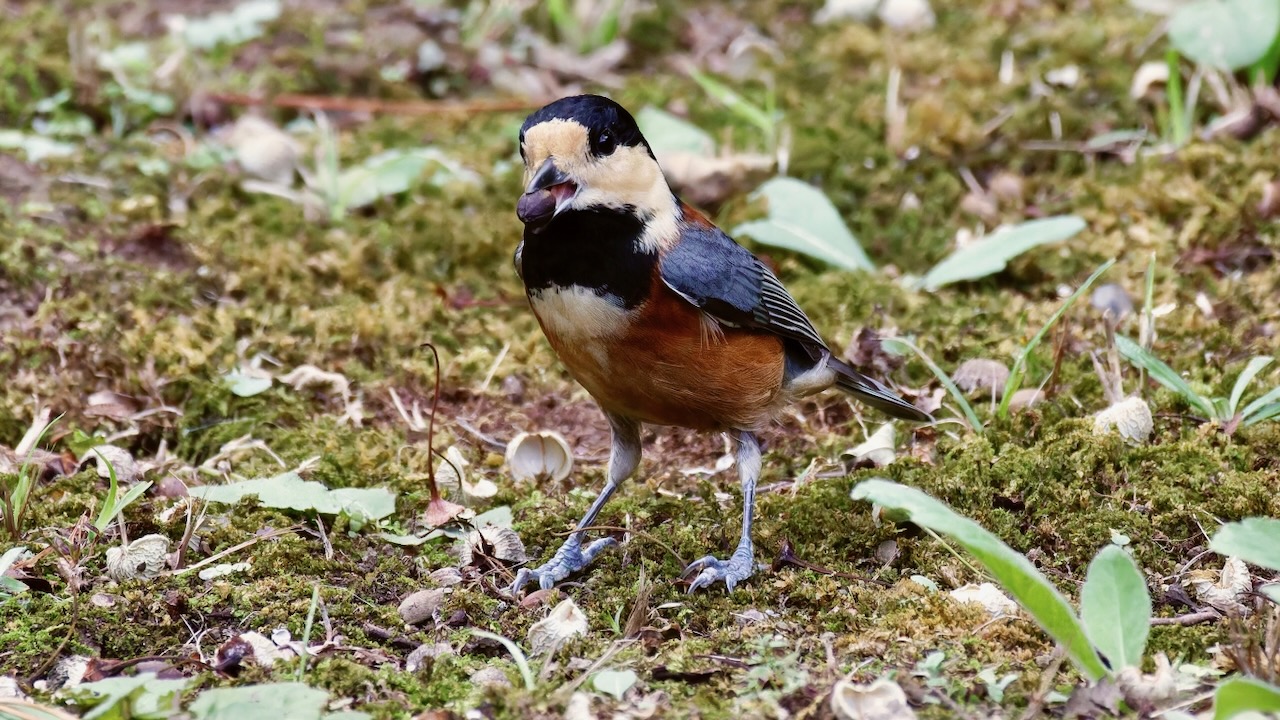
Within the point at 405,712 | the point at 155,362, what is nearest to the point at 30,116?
the point at 155,362

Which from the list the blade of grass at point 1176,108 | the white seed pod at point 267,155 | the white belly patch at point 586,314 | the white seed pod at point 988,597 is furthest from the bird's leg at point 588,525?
the blade of grass at point 1176,108

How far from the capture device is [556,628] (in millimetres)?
3326

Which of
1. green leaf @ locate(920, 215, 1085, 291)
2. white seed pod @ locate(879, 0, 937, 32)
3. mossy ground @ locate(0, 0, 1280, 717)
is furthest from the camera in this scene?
white seed pod @ locate(879, 0, 937, 32)

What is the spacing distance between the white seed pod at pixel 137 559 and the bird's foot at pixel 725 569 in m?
1.41

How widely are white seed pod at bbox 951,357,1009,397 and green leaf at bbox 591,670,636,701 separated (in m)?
2.12

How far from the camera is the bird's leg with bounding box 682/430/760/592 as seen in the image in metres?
3.64

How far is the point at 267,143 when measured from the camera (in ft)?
20.1

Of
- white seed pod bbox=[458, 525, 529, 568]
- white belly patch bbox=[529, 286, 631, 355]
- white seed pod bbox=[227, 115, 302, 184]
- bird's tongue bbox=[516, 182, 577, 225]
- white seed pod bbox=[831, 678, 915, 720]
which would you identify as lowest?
white seed pod bbox=[458, 525, 529, 568]

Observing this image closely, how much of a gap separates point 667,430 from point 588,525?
960 mm

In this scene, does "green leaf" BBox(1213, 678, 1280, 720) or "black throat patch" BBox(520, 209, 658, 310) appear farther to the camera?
"black throat patch" BBox(520, 209, 658, 310)

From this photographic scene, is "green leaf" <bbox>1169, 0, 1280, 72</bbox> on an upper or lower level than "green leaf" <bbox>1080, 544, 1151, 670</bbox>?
upper

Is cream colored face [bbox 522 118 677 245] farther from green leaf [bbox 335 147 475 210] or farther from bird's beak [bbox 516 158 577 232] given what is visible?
green leaf [bbox 335 147 475 210]

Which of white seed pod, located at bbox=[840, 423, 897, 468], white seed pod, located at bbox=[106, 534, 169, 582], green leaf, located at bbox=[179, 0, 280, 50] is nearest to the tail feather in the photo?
white seed pod, located at bbox=[840, 423, 897, 468]

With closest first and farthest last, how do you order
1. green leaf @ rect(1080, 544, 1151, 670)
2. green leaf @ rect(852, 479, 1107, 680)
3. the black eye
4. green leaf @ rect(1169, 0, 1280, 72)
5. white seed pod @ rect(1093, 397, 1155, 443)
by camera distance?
green leaf @ rect(852, 479, 1107, 680), green leaf @ rect(1080, 544, 1151, 670), the black eye, white seed pod @ rect(1093, 397, 1155, 443), green leaf @ rect(1169, 0, 1280, 72)
